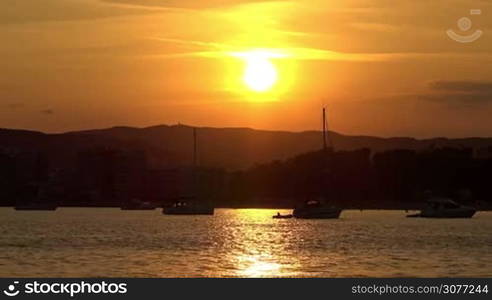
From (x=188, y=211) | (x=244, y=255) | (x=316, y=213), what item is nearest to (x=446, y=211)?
(x=316, y=213)

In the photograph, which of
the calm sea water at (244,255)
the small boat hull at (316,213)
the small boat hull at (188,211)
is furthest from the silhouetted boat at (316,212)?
the calm sea water at (244,255)

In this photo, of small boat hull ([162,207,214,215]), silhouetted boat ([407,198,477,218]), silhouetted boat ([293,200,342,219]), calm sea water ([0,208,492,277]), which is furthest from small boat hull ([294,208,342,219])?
calm sea water ([0,208,492,277])

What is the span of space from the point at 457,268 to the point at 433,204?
104039mm

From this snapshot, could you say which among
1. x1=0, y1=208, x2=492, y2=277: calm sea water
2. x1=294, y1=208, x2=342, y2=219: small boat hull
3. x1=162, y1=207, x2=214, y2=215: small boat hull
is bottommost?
x1=0, y1=208, x2=492, y2=277: calm sea water

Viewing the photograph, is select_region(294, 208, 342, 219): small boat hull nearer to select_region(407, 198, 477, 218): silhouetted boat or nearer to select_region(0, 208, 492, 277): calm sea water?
select_region(407, 198, 477, 218): silhouetted boat

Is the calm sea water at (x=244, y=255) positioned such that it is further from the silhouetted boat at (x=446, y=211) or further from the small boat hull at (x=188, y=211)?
the small boat hull at (x=188, y=211)

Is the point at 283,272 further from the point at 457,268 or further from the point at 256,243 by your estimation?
the point at 256,243

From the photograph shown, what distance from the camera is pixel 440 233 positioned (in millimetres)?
118750

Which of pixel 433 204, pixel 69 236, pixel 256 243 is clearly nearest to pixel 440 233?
pixel 256 243

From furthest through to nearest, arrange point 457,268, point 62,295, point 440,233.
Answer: point 440,233 → point 457,268 → point 62,295

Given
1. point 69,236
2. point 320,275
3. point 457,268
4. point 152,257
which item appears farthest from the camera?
point 69,236

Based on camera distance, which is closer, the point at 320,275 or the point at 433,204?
the point at 320,275

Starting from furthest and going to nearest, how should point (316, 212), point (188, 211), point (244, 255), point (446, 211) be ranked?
point (188, 211) → point (446, 211) → point (316, 212) → point (244, 255)

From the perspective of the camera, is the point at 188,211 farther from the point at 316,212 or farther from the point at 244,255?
the point at 244,255
